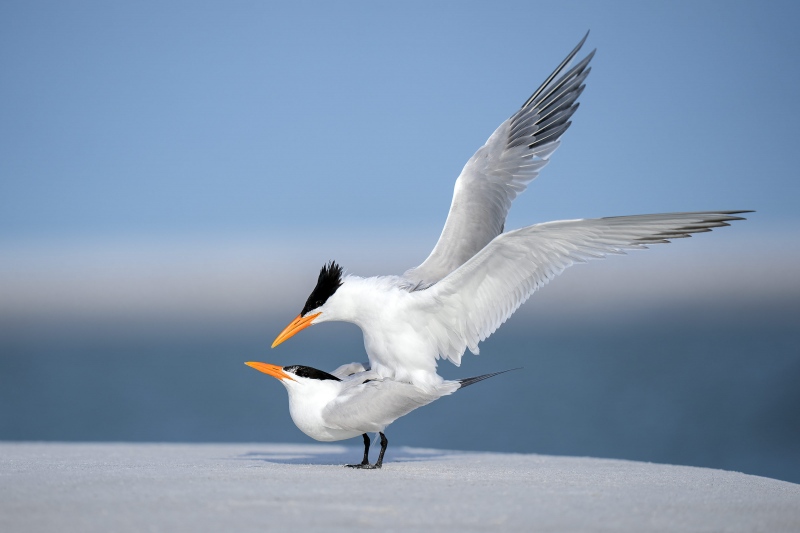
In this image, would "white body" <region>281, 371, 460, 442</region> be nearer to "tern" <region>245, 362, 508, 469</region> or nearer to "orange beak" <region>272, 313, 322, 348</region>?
"tern" <region>245, 362, 508, 469</region>

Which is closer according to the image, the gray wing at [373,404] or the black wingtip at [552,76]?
the gray wing at [373,404]

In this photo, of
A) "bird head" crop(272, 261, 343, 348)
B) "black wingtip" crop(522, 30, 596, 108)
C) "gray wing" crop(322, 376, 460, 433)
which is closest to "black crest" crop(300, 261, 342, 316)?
"bird head" crop(272, 261, 343, 348)

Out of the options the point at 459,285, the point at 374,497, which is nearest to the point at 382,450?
the point at 459,285

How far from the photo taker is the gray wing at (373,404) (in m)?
5.14

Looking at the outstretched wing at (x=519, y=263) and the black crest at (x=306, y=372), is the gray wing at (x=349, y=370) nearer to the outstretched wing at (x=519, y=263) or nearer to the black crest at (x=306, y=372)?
the black crest at (x=306, y=372)

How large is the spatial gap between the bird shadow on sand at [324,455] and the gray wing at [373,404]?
570mm

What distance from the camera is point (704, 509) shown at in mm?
4191

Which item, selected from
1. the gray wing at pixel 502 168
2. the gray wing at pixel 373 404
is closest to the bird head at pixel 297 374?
the gray wing at pixel 373 404

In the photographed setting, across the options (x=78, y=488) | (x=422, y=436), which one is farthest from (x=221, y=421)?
(x=78, y=488)

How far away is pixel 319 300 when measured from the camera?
5.68 m

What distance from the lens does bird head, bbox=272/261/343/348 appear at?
5.65 m

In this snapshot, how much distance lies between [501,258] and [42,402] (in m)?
Result: 16.9

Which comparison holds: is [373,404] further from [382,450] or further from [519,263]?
[519,263]

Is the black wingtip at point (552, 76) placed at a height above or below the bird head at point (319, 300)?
above
